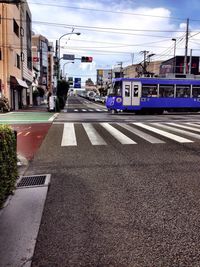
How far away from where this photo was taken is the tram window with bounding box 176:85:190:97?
1113 inches

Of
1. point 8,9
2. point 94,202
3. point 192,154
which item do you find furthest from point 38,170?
point 8,9

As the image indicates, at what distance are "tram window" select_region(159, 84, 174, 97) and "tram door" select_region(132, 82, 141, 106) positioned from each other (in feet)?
7.43

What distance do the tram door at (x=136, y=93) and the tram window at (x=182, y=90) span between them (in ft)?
13.4

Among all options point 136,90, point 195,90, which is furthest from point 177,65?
point 136,90

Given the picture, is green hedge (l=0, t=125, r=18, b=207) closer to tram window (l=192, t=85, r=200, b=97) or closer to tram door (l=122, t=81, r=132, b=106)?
tram door (l=122, t=81, r=132, b=106)

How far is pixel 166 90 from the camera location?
91.7 ft

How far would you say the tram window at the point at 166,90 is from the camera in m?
27.7

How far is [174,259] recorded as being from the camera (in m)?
3.07

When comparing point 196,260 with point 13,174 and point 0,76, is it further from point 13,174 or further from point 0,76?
point 0,76

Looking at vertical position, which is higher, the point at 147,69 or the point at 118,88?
the point at 147,69

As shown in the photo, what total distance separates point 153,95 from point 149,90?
63cm

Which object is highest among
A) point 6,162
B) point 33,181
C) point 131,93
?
point 131,93

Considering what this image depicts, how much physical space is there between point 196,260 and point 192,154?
18.8 ft

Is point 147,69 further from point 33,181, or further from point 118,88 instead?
point 33,181
